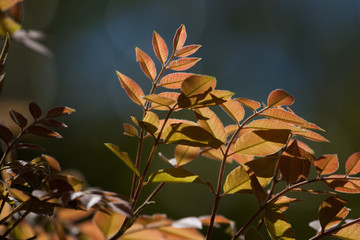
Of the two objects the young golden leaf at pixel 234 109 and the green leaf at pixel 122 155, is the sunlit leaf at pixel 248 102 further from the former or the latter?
the green leaf at pixel 122 155

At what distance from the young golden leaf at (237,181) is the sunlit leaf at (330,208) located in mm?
74

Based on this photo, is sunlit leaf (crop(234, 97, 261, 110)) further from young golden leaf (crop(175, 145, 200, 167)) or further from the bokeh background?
the bokeh background

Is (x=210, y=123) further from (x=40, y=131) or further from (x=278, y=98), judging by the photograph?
(x=40, y=131)

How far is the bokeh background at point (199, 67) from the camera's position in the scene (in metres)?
3.84

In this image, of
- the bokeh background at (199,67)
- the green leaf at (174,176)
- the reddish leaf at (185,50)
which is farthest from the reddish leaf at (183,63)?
the bokeh background at (199,67)

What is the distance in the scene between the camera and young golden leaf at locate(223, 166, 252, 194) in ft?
1.22

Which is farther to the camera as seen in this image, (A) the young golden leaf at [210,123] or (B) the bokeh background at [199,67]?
(B) the bokeh background at [199,67]

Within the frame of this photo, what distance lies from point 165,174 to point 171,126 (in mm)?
44

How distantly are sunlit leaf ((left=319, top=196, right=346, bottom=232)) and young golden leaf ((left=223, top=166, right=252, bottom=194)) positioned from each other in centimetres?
7

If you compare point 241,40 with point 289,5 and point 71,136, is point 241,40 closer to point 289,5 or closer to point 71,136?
A: point 289,5

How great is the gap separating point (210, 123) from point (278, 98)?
0.22 feet

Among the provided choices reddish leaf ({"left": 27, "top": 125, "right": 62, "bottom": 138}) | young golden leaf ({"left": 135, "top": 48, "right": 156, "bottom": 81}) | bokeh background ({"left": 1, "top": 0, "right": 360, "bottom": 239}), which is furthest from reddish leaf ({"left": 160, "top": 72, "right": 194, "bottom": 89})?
bokeh background ({"left": 1, "top": 0, "right": 360, "bottom": 239})

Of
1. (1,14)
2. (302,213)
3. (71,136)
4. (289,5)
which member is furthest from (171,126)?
(289,5)

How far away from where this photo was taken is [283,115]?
1.15ft
